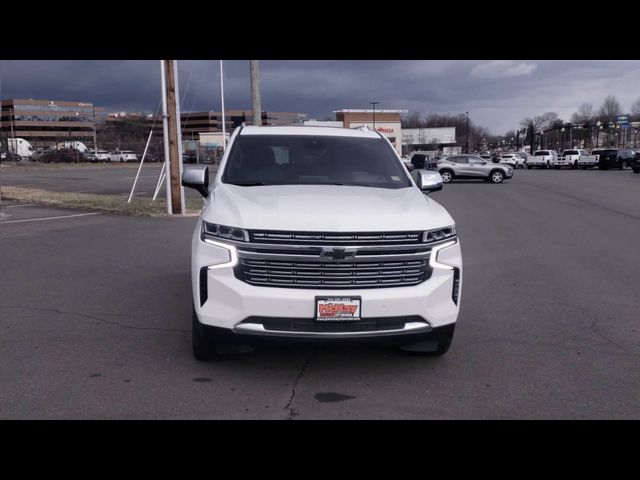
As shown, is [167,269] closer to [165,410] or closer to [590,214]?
[165,410]

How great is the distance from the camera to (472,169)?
3453cm

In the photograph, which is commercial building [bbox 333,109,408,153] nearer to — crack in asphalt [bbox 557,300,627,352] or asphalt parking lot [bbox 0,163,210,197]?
asphalt parking lot [bbox 0,163,210,197]

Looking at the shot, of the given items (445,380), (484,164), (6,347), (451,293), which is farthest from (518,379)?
Answer: (484,164)

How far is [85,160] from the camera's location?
3014 inches

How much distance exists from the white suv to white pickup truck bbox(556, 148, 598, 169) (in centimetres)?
5926

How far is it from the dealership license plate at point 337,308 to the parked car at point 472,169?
1220 inches

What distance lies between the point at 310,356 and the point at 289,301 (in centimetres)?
113

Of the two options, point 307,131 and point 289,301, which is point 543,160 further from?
point 289,301

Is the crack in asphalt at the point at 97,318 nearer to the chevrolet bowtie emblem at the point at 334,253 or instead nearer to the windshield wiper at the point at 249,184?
the windshield wiper at the point at 249,184

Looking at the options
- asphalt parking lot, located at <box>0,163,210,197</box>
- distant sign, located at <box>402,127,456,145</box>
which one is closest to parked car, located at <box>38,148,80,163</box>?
asphalt parking lot, located at <box>0,163,210,197</box>

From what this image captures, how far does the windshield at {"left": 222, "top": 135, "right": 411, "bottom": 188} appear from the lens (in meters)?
5.69

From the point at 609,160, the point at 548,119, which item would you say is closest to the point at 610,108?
the point at 548,119
